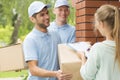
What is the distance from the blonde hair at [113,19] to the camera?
2865 millimetres

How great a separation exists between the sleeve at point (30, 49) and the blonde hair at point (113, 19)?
938 mm

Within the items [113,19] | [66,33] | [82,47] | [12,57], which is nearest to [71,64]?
[82,47]

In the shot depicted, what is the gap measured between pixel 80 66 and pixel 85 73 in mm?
240

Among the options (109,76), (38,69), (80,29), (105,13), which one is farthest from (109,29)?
(80,29)

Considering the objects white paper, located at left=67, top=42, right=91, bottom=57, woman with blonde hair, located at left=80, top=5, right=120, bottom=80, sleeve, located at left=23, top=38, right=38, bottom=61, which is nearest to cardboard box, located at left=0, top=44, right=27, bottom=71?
sleeve, located at left=23, top=38, right=38, bottom=61

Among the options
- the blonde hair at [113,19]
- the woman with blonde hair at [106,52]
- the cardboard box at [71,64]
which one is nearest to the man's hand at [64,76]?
the cardboard box at [71,64]

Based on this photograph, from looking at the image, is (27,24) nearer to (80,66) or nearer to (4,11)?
(4,11)

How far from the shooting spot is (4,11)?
71.0 ft

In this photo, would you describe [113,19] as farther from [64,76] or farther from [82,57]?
[64,76]

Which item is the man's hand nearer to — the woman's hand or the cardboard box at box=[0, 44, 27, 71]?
the woman's hand

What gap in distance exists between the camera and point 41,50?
150 inches

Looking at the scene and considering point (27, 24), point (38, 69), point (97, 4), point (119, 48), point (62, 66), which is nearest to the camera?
point (119, 48)

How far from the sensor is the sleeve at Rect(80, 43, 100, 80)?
2.95 meters

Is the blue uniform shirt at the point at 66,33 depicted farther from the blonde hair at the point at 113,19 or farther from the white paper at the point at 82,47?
the blonde hair at the point at 113,19
